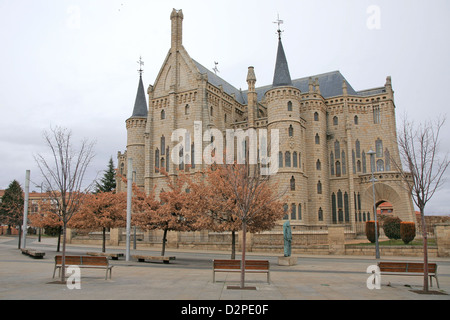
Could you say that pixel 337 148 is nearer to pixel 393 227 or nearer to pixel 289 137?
pixel 289 137

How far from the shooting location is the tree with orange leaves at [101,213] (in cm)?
2609

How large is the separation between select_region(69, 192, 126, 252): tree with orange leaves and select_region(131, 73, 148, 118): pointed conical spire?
2695 cm

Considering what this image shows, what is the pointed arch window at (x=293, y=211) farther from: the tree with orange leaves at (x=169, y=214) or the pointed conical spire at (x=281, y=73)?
the tree with orange leaves at (x=169, y=214)

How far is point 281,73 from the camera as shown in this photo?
43.9 m

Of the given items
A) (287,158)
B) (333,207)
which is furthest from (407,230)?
(333,207)

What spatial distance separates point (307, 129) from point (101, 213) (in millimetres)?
27904

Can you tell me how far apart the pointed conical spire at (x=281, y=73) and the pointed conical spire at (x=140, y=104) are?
19032 mm

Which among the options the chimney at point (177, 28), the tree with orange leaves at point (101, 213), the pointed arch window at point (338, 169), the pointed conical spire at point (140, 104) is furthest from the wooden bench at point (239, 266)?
the pointed conical spire at point (140, 104)

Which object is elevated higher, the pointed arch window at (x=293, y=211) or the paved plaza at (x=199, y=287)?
the pointed arch window at (x=293, y=211)

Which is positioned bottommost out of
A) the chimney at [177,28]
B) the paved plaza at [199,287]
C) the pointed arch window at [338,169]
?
the paved plaza at [199,287]
